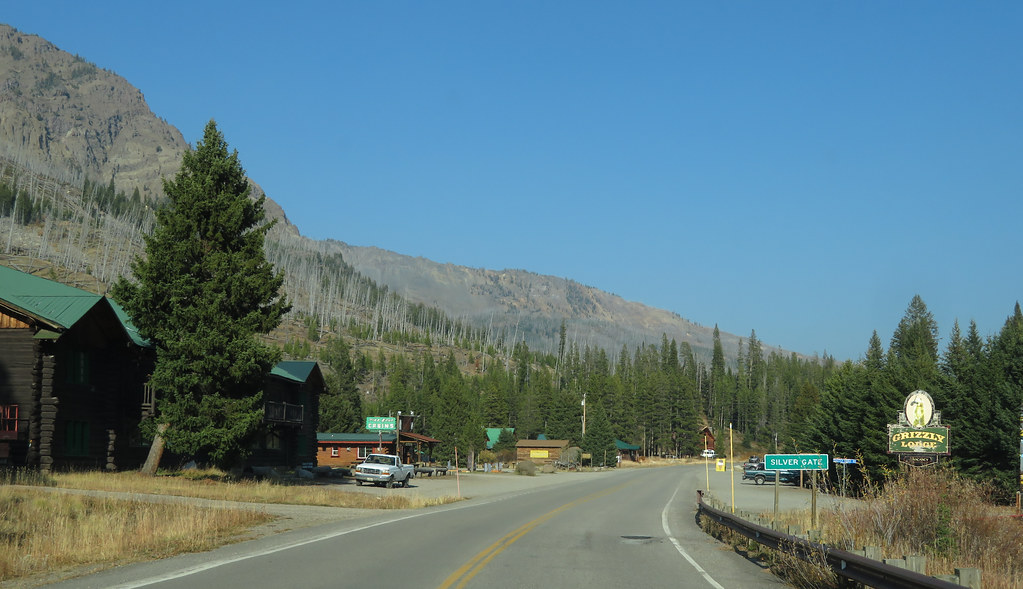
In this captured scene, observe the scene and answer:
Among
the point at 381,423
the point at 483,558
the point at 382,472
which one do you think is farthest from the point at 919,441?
the point at 381,423

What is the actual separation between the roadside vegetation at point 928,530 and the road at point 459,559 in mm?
1422

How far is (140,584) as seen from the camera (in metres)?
11.2

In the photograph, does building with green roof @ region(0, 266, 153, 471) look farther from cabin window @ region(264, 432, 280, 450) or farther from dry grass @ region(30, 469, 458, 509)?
cabin window @ region(264, 432, 280, 450)

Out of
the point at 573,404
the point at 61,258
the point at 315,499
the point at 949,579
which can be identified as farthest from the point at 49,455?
the point at 61,258

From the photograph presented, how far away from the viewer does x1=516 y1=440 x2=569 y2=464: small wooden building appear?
11616 centimetres

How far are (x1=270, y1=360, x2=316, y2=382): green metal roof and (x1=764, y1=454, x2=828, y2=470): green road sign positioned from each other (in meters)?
38.4

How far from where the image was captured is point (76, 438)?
34.5 metres

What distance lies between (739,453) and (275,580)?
16879cm

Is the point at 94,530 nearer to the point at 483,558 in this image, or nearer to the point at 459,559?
the point at 459,559

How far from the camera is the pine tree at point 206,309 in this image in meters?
33.8

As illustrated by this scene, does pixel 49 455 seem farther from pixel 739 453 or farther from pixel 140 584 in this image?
pixel 739 453

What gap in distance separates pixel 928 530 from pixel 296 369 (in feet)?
152

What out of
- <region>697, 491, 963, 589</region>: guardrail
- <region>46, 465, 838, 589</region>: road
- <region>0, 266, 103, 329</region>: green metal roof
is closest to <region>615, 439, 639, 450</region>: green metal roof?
<region>0, 266, 103, 329</region>: green metal roof

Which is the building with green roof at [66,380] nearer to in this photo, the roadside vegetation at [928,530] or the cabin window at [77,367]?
the cabin window at [77,367]
